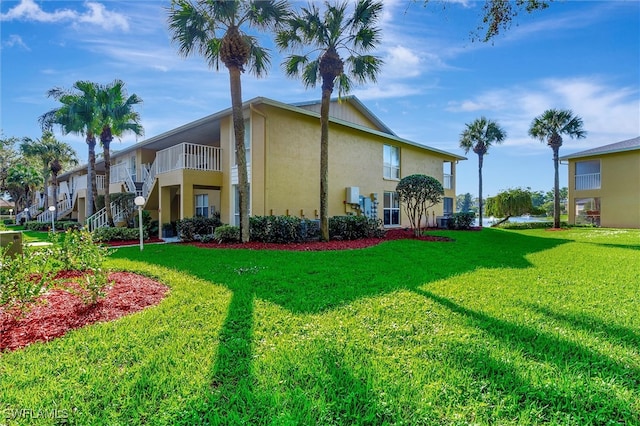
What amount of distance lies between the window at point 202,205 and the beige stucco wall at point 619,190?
2894 centimetres

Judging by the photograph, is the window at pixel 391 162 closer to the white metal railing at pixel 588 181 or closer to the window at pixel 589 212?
the white metal railing at pixel 588 181

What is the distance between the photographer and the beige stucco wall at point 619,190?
74.0ft

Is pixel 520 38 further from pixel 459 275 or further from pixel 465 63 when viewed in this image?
pixel 459 275

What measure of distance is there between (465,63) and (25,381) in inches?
574

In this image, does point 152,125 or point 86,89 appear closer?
point 86,89

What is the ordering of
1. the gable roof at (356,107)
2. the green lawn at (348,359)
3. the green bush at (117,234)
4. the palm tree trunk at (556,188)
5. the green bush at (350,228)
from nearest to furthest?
the green lawn at (348,359)
the green bush at (350,228)
the green bush at (117,234)
the gable roof at (356,107)
the palm tree trunk at (556,188)

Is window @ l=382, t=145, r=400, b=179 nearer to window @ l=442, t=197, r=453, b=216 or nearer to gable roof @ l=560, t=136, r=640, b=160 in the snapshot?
window @ l=442, t=197, r=453, b=216

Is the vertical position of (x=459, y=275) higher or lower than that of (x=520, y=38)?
lower

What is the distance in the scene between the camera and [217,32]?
11.2m

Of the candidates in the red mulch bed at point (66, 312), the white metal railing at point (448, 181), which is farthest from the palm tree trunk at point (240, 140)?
the white metal railing at point (448, 181)

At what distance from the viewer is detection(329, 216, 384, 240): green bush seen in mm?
13328

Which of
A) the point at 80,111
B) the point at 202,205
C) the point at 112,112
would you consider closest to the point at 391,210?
the point at 202,205

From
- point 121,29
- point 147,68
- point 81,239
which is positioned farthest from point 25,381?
point 147,68

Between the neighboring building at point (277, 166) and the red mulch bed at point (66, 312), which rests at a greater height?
the neighboring building at point (277, 166)
